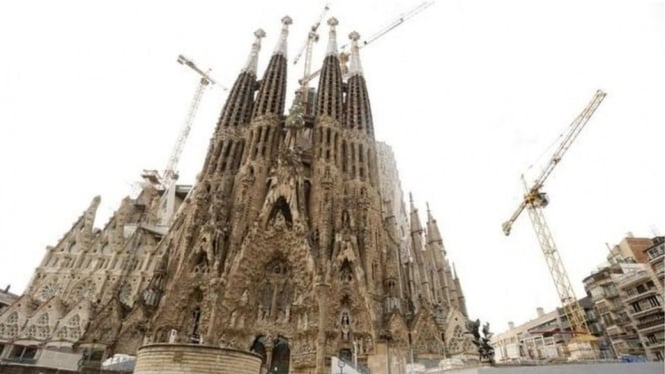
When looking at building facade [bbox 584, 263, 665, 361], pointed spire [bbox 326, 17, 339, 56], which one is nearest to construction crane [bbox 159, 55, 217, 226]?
pointed spire [bbox 326, 17, 339, 56]

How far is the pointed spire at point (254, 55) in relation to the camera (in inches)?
1599

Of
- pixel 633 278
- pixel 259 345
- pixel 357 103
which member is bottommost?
pixel 259 345

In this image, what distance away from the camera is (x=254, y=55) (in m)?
43.0

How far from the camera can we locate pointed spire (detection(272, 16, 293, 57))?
42.2m

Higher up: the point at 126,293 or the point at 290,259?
the point at 290,259

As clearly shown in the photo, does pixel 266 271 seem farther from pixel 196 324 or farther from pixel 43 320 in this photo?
pixel 43 320

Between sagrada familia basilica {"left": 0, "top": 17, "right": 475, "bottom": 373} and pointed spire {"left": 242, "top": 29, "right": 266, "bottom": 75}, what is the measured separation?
4.76 m

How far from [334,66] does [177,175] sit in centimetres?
3108

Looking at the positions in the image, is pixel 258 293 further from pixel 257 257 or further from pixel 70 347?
pixel 70 347

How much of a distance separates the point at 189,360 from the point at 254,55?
37.7m

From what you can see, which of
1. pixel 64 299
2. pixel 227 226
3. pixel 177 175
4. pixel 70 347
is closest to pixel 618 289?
pixel 227 226

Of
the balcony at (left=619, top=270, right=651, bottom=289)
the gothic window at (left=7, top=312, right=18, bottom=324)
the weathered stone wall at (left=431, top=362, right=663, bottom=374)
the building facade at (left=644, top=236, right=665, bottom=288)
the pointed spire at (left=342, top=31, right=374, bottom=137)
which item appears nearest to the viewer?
the weathered stone wall at (left=431, top=362, right=663, bottom=374)

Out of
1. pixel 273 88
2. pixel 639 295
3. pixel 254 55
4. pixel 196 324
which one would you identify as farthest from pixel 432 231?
pixel 254 55

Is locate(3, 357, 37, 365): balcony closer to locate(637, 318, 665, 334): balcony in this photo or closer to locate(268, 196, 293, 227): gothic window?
locate(268, 196, 293, 227): gothic window
